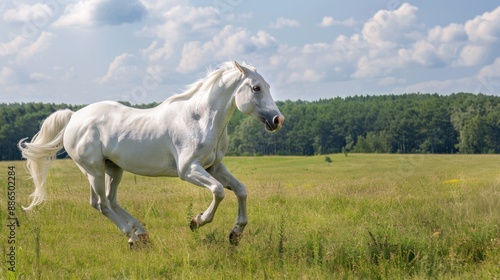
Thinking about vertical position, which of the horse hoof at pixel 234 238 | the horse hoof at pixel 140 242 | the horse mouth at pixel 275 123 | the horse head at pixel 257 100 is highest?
the horse head at pixel 257 100

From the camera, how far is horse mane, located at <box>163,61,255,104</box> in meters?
7.88

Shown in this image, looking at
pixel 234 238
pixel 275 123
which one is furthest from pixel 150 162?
pixel 275 123

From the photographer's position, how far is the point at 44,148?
9359 millimetres

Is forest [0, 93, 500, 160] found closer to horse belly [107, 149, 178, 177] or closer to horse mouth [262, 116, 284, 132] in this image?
horse belly [107, 149, 178, 177]

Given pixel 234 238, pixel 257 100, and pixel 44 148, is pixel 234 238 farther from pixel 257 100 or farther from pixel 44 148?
pixel 44 148

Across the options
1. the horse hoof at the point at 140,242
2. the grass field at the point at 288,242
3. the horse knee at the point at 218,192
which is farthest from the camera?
the horse hoof at the point at 140,242

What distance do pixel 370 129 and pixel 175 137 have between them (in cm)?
9116

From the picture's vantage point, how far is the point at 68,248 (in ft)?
27.2

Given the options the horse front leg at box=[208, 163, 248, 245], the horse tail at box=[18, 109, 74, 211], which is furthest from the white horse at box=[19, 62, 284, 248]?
the horse tail at box=[18, 109, 74, 211]

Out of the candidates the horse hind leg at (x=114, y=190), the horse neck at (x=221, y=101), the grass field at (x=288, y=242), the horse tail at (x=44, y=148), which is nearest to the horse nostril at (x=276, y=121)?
the horse neck at (x=221, y=101)

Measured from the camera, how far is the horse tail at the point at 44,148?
30.7 ft

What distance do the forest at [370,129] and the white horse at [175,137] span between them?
64.9m

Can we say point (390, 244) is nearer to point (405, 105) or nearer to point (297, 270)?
point (297, 270)

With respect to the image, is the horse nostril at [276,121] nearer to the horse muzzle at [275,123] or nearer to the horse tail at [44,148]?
the horse muzzle at [275,123]
